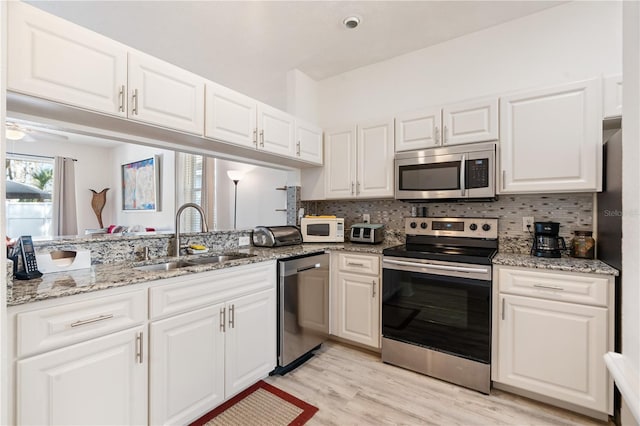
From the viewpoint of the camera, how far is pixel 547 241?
2072 millimetres

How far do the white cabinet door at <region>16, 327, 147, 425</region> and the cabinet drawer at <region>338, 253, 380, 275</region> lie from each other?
1.61 meters

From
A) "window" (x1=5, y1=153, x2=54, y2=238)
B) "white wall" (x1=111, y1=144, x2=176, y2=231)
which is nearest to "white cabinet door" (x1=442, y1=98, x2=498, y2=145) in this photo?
"white wall" (x1=111, y1=144, x2=176, y2=231)

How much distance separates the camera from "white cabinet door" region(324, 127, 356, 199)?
2889mm

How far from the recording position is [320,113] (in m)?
3.40

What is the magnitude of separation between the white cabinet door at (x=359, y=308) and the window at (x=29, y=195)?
4388mm

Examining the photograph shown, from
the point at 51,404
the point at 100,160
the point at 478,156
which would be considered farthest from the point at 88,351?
the point at 100,160

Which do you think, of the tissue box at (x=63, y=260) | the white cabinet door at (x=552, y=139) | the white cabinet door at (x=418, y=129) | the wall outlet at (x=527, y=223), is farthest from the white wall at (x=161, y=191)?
the wall outlet at (x=527, y=223)

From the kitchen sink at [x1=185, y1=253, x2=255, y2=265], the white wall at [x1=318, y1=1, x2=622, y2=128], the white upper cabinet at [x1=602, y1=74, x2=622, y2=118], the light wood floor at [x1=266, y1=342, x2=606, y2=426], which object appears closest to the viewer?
the light wood floor at [x1=266, y1=342, x2=606, y2=426]

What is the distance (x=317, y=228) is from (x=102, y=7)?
2388 mm

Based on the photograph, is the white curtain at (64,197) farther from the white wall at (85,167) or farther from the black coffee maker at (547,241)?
the black coffee maker at (547,241)

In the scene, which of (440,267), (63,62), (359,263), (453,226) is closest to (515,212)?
(453,226)

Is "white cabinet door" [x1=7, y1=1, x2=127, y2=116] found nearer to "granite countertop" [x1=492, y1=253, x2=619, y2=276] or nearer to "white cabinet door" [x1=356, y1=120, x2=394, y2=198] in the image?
"white cabinet door" [x1=356, y1=120, x2=394, y2=198]

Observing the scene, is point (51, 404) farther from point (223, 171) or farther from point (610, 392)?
point (223, 171)

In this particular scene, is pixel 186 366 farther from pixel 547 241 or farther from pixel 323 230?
pixel 547 241
